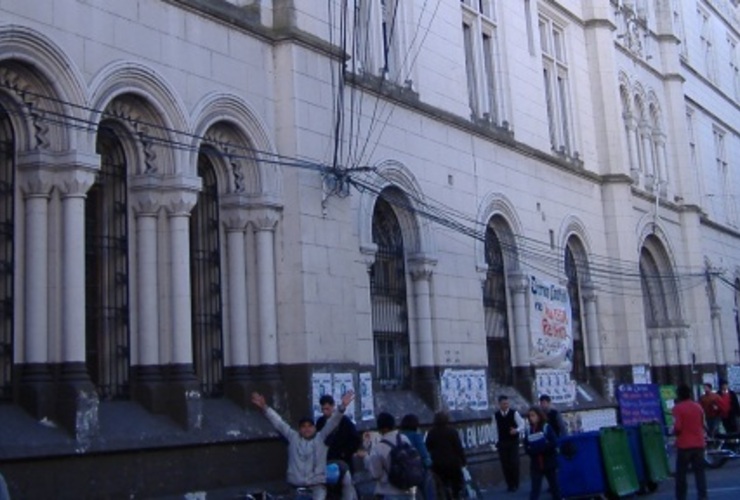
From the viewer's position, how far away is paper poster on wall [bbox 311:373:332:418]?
1655cm

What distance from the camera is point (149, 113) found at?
1516cm

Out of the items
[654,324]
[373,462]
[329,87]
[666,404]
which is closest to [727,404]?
[666,404]

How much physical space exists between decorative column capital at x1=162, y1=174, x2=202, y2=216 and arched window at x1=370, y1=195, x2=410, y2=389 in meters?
5.28

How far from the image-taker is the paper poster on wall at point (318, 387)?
16.5 m

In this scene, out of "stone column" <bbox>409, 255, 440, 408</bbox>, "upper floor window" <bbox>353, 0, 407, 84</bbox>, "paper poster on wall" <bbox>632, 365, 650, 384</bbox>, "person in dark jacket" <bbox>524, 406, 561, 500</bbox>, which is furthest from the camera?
"paper poster on wall" <bbox>632, 365, 650, 384</bbox>

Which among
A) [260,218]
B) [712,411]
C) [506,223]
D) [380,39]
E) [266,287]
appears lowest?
[712,411]

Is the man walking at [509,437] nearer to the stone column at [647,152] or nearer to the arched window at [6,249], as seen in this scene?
the arched window at [6,249]

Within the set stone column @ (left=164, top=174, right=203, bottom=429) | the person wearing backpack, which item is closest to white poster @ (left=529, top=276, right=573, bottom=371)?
stone column @ (left=164, top=174, right=203, bottom=429)

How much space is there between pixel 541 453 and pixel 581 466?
42.5 inches

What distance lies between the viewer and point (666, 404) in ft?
95.2

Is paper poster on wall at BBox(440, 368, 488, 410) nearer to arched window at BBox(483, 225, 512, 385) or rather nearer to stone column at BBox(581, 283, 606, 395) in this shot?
arched window at BBox(483, 225, 512, 385)

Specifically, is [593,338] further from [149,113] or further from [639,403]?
[149,113]

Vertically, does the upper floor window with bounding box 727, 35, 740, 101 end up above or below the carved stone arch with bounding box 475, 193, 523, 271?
above

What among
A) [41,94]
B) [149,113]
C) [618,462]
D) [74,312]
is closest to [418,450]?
[74,312]
